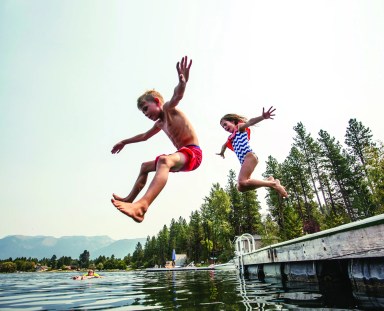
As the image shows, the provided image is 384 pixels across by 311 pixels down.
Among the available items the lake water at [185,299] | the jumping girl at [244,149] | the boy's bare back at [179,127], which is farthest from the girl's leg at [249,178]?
the lake water at [185,299]

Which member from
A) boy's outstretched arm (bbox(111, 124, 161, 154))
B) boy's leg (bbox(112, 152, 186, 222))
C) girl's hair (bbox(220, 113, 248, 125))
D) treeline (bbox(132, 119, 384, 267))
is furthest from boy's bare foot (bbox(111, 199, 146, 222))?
treeline (bbox(132, 119, 384, 267))

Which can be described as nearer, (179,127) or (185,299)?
(179,127)

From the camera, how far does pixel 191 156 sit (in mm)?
3373

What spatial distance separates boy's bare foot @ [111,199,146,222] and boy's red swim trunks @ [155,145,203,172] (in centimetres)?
77

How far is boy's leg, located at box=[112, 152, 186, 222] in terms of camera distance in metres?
2.62

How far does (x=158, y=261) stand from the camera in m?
83.8

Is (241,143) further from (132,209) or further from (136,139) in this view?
(132,209)

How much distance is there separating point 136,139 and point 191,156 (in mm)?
1321

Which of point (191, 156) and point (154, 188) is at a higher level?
point (191, 156)

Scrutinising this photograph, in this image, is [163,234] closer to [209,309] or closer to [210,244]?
[210,244]

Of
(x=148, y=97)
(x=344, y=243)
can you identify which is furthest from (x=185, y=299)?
(x=148, y=97)

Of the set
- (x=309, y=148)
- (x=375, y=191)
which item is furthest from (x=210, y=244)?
(x=375, y=191)

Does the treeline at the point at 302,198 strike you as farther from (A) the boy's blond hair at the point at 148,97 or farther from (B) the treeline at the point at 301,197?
(A) the boy's blond hair at the point at 148,97

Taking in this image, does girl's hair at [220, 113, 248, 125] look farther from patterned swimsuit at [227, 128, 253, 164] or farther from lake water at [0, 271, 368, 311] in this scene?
lake water at [0, 271, 368, 311]
